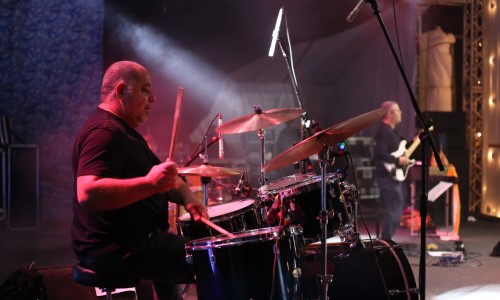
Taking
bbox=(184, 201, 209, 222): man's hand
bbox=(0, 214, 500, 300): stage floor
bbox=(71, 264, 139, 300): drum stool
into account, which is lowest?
bbox=(0, 214, 500, 300): stage floor

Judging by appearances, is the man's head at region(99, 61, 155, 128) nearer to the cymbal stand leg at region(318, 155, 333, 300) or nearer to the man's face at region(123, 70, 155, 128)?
the man's face at region(123, 70, 155, 128)

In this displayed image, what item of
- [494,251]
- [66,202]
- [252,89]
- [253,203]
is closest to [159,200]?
[253,203]

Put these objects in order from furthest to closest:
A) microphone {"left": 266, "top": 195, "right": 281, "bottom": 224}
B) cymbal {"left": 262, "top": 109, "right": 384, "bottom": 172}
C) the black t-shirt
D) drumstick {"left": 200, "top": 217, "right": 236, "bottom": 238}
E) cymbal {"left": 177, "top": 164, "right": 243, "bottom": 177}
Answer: cymbal {"left": 177, "top": 164, "right": 243, "bottom": 177} → microphone {"left": 266, "top": 195, "right": 281, "bottom": 224} → cymbal {"left": 262, "top": 109, "right": 384, "bottom": 172} → drumstick {"left": 200, "top": 217, "right": 236, "bottom": 238} → the black t-shirt

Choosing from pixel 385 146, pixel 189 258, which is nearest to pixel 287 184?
pixel 189 258

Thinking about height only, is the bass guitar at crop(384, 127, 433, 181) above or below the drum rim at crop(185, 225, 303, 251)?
above

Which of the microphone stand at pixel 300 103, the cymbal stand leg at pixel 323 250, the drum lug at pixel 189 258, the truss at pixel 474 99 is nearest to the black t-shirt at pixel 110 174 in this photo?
the drum lug at pixel 189 258

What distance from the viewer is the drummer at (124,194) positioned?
2680 millimetres

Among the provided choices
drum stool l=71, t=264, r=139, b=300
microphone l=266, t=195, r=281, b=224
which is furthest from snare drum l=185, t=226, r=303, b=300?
microphone l=266, t=195, r=281, b=224

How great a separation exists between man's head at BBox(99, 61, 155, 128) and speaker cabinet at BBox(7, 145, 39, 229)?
6738mm

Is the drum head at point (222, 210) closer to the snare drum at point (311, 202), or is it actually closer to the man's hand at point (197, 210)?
the snare drum at point (311, 202)

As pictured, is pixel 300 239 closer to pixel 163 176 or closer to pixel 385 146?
pixel 163 176

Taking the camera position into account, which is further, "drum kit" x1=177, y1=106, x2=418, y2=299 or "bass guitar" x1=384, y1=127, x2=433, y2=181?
"bass guitar" x1=384, y1=127, x2=433, y2=181

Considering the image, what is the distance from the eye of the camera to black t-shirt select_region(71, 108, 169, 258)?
9.11 feet

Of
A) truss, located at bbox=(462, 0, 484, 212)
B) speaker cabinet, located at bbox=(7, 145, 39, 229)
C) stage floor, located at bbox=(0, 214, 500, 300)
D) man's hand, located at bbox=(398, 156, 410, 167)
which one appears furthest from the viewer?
truss, located at bbox=(462, 0, 484, 212)
